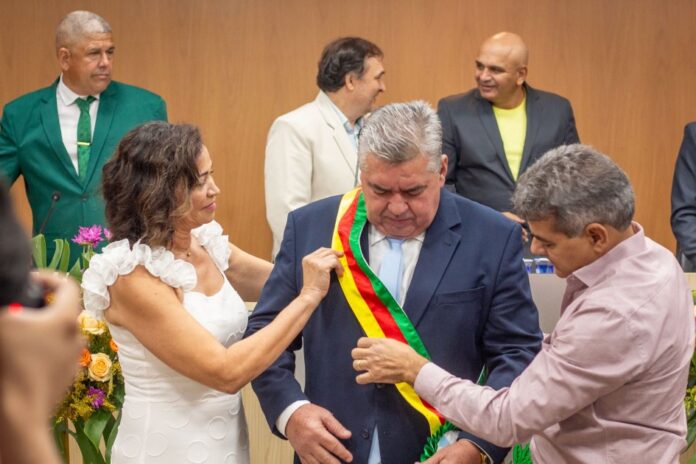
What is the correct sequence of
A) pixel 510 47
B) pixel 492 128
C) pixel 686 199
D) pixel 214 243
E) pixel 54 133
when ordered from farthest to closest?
pixel 510 47 < pixel 492 128 < pixel 686 199 < pixel 54 133 < pixel 214 243

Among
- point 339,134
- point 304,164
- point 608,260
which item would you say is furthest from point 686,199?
point 608,260

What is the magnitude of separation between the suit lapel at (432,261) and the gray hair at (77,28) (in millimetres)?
2705

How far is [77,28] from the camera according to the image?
4.86m

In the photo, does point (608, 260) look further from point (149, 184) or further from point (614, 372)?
point (149, 184)

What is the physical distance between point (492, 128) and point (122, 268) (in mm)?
2749

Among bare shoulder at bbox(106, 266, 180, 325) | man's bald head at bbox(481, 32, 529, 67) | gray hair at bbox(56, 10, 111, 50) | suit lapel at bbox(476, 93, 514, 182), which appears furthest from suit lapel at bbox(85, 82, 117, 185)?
bare shoulder at bbox(106, 266, 180, 325)

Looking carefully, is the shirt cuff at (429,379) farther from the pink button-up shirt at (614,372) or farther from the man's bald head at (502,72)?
the man's bald head at (502,72)

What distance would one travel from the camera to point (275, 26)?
612 cm

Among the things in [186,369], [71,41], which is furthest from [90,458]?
[71,41]

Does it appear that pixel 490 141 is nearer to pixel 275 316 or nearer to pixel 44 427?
pixel 275 316

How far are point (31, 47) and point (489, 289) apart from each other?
4203mm

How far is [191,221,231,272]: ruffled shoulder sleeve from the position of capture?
2.89m

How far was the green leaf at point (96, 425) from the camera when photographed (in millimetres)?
3150

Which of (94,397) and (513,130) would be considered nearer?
(94,397)
